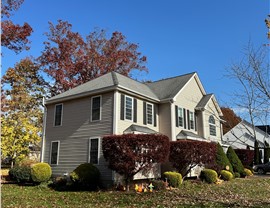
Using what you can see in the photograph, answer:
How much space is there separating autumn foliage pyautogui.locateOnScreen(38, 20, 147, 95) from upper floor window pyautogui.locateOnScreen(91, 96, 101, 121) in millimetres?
13139

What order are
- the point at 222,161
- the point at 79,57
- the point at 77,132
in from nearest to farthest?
the point at 77,132 → the point at 222,161 → the point at 79,57

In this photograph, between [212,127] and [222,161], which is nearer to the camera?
[222,161]

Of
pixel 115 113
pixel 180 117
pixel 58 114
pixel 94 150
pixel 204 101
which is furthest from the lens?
pixel 204 101

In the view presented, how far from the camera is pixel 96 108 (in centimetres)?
1543

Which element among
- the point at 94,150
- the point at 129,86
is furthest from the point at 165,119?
the point at 94,150

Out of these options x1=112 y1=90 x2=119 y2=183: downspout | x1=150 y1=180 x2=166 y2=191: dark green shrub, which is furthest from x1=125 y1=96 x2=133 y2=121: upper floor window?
x1=150 y1=180 x2=166 y2=191: dark green shrub

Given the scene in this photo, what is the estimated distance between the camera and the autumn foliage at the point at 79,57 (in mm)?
28469

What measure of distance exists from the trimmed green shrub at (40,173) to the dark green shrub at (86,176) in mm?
2711

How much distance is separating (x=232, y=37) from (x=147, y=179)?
31.1 ft

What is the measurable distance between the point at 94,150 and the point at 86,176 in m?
2.01

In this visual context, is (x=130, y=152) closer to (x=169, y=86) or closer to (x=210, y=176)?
(x=210, y=176)

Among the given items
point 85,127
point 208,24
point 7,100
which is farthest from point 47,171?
point 7,100

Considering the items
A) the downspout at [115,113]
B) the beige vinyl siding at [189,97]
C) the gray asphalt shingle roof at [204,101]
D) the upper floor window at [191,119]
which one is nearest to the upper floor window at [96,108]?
the downspout at [115,113]

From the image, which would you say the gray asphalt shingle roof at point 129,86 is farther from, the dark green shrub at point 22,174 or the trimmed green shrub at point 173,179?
the trimmed green shrub at point 173,179
